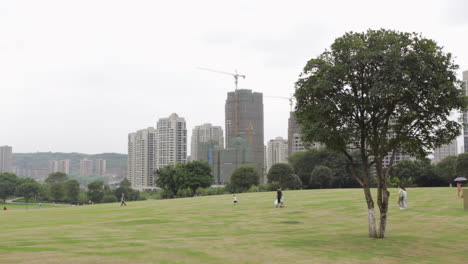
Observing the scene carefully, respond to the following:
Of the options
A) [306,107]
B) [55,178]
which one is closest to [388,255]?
[306,107]

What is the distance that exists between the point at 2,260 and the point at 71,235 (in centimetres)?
943

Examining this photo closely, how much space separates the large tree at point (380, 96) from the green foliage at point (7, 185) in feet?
608

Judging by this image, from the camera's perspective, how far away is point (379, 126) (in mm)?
26328

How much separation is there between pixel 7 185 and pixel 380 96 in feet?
627

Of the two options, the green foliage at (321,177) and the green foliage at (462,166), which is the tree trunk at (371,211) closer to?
the green foliage at (321,177)

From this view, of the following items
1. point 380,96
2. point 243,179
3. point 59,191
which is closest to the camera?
point 380,96

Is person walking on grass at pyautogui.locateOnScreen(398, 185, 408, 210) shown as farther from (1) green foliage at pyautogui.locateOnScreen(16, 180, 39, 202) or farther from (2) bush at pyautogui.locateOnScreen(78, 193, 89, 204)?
(1) green foliage at pyautogui.locateOnScreen(16, 180, 39, 202)

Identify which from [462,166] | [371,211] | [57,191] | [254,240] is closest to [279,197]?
[371,211]

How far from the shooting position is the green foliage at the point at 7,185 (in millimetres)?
179075

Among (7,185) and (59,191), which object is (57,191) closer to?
(59,191)

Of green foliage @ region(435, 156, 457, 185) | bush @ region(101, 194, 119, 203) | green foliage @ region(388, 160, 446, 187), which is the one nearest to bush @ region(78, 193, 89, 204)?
bush @ region(101, 194, 119, 203)

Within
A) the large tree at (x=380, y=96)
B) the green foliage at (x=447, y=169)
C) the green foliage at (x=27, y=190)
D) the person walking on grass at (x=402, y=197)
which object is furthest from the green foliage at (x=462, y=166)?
the green foliage at (x=27, y=190)

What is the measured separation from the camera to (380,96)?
2412cm

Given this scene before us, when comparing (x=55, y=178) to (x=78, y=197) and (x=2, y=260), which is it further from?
(x=2, y=260)
